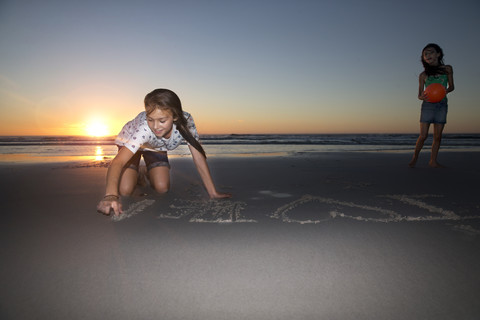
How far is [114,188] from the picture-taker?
7.66ft

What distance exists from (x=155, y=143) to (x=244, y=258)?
7.20 feet

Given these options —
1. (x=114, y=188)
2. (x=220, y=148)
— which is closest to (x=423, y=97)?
(x=114, y=188)

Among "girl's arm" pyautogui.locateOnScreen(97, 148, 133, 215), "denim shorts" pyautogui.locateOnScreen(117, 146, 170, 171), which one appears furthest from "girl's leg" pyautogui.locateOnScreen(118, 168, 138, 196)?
"girl's arm" pyautogui.locateOnScreen(97, 148, 133, 215)

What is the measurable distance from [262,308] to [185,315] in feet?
1.02

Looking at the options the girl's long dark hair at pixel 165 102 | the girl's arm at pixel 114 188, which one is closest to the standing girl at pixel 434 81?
the girl's long dark hair at pixel 165 102

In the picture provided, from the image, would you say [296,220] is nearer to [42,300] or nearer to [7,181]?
[42,300]

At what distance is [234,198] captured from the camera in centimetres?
322

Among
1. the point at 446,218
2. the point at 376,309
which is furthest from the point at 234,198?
the point at 376,309

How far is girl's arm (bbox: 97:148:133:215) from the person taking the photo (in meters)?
2.17

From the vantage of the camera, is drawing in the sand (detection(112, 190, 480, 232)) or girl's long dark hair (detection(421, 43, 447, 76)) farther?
girl's long dark hair (detection(421, 43, 447, 76))

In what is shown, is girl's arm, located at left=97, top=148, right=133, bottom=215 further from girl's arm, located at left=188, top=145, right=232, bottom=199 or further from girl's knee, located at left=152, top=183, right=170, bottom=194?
girl's knee, located at left=152, top=183, right=170, bottom=194

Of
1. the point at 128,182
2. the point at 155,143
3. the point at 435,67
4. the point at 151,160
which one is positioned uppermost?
the point at 435,67

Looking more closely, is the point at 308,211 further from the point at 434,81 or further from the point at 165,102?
the point at 434,81

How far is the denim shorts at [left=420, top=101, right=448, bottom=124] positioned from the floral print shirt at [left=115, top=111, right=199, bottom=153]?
4.45 metres
